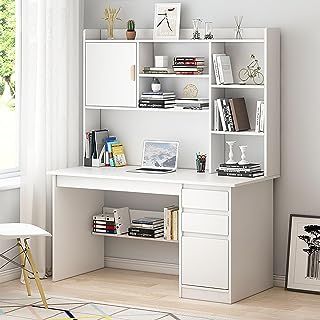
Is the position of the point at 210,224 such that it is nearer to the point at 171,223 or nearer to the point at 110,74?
the point at 171,223

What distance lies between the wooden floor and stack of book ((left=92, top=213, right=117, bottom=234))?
1.03 feet

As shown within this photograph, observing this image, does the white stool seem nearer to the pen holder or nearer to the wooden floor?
the wooden floor

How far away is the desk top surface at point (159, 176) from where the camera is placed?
17.7ft

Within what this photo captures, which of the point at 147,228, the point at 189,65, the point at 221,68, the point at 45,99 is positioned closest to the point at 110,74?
the point at 45,99

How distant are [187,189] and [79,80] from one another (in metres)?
1.40

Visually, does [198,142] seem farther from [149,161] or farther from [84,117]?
[84,117]

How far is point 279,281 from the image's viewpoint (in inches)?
231

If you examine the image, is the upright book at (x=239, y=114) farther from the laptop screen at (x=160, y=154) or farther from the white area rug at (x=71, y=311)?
the white area rug at (x=71, y=311)

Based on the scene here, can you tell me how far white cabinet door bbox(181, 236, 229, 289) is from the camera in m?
5.38

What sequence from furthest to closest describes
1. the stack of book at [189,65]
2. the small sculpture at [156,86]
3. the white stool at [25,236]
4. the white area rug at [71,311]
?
the small sculpture at [156,86]
the stack of book at [189,65]
the white stool at [25,236]
the white area rug at [71,311]

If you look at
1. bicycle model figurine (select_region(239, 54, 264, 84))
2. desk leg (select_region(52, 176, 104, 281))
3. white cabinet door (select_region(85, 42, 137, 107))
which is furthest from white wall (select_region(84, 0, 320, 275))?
desk leg (select_region(52, 176, 104, 281))

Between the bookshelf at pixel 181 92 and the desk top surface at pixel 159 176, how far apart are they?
0.18 meters

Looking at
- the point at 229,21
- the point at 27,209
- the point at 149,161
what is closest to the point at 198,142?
the point at 149,161

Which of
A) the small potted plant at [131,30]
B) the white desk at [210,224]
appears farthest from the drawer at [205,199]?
the small potted plant at [131,30]
